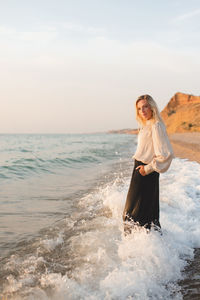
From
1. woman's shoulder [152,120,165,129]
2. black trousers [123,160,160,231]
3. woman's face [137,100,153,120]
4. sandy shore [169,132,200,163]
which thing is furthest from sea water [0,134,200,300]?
sandy shore [169,132,200,163]

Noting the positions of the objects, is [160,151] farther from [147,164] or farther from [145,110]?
[145,110]

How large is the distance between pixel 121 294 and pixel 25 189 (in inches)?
268

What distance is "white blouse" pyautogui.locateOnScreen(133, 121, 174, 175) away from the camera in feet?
10.9

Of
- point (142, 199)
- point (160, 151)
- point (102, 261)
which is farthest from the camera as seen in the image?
point (142, 199)

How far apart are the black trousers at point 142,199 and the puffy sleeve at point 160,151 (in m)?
0.27

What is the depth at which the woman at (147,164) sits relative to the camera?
3.33 metres

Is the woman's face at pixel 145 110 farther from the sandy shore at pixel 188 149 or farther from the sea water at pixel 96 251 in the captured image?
the sandy shore at pixel 188 149

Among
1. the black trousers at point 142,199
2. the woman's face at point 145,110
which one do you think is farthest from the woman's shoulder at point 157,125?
the black trousers at point 142,199

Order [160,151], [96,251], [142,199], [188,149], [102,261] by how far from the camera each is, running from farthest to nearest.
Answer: [188,149] < [96,251] < [142,199] < [102,261] < [160,151]

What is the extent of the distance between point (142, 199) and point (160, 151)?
74 centimetres

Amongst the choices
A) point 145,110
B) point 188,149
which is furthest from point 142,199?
point 188,149

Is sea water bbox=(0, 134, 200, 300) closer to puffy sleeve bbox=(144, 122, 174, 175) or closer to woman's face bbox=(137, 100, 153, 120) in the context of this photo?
puffy sleeve bbox=(144, 122, 174, 175)

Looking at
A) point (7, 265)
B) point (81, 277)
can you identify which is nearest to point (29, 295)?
point (81, 277)

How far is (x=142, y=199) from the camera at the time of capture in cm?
365
